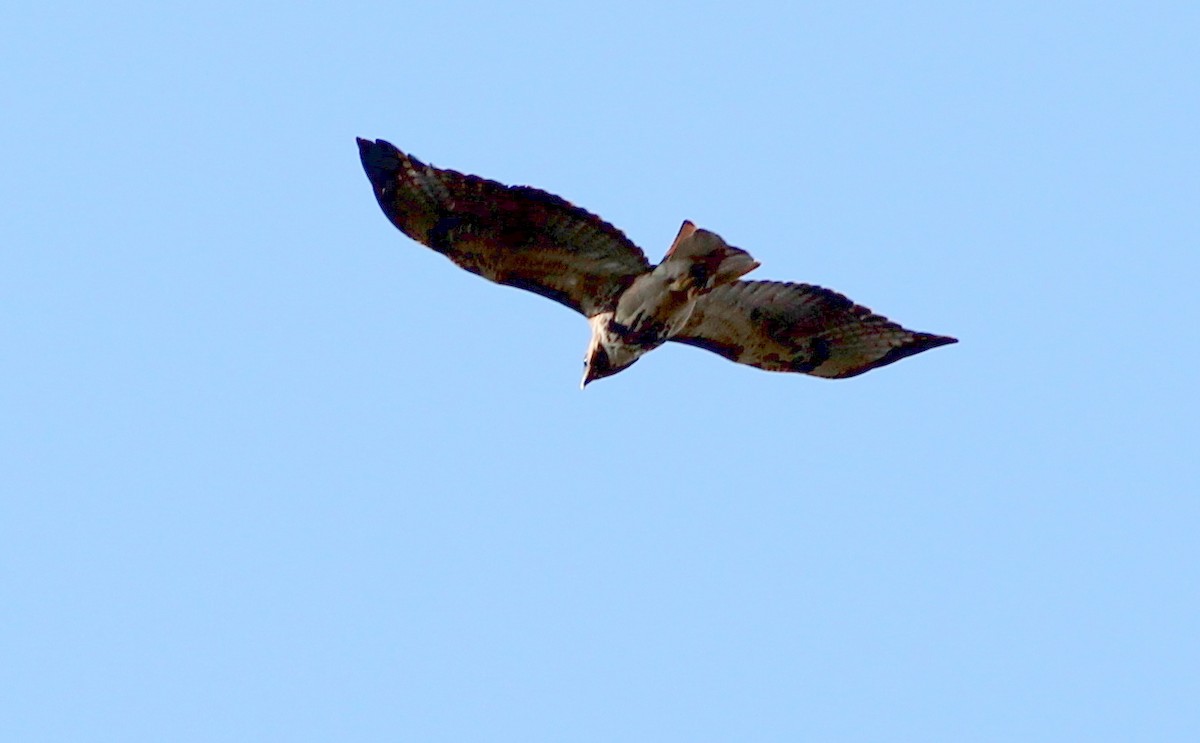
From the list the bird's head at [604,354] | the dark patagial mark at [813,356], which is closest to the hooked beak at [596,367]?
the bird's head at [604,354]

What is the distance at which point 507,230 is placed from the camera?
13.2m

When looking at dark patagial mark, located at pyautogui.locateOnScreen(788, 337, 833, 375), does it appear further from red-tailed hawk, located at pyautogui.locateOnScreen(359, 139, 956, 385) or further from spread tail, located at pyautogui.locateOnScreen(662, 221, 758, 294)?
spread tail, located at pyautogui.locateOnScreen(662, 221, 758, 294)

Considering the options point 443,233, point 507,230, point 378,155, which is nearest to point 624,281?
point 507,230

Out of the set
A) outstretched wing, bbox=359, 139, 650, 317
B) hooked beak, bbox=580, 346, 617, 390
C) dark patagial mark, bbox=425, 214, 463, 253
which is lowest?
hooked beak, bbox=580, 346, 617, 390

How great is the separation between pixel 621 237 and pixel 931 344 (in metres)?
2.56

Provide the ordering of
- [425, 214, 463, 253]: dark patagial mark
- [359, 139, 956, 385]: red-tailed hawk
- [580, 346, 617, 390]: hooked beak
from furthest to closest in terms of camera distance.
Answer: [580, 346, 617, 390]: hooked beak < [425, 214, 463, 253]: dark patagial mark < [359, 139, 956, 385]: red-tailed hawk

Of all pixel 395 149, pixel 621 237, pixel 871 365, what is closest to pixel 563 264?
pixel 621 237

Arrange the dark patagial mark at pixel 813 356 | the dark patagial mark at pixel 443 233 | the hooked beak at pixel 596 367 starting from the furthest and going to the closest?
the dark patagial mark at pixel 813 356, the hooked beak at pixel 596 367, the dark patagial mark at pixel 443 233

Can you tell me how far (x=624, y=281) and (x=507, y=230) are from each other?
1.00 m

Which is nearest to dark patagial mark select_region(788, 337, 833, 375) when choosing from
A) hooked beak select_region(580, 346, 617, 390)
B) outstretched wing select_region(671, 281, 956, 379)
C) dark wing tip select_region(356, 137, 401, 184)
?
outstretched wing select_region(671, 281, 956, 379)

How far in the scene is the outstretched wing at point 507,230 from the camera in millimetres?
12812

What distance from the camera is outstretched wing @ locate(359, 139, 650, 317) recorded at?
12812 millimetres

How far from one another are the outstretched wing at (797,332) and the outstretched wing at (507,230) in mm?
889

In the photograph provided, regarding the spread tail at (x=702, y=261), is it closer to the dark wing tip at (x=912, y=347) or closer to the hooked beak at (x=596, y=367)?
the hooked beak at (x=596, y=367)
